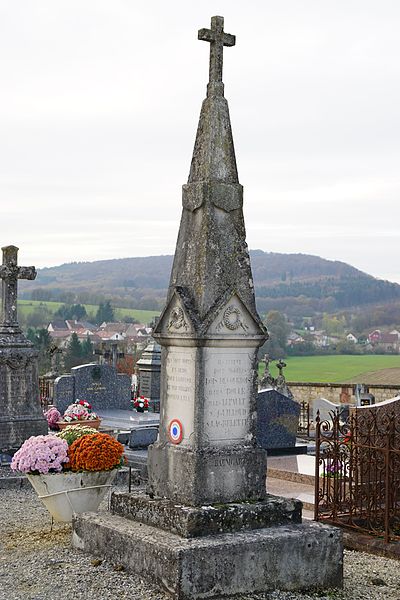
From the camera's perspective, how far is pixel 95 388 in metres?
18.6

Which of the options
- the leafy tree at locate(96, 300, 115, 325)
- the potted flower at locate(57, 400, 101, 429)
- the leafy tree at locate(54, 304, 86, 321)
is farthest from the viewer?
the leafy tree at locate(96, 300, 115, 325)

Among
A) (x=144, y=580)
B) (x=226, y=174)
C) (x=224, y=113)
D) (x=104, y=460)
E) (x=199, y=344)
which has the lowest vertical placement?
(x=144, y=580)

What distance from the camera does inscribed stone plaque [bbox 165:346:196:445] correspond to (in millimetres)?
7316

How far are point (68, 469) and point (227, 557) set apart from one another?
2998 millimetres

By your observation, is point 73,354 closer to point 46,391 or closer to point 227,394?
point 46,391

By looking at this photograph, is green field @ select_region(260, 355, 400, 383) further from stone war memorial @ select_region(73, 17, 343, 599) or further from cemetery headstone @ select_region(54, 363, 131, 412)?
stone war memorial @ select_region(73, 17, 343, 599)

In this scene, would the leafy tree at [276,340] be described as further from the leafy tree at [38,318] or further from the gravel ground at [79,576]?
the gravel ground at [79,576]

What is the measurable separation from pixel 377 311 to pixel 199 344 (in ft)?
206

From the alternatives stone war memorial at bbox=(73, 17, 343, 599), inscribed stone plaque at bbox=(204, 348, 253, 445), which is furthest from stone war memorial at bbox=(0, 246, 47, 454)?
inscribed stone plaque at bbox=(204, 348, 253, 445)

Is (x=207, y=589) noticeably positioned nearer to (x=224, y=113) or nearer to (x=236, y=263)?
(x=236, y=263)

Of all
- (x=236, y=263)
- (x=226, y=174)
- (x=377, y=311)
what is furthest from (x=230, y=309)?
(x=377, y=311)

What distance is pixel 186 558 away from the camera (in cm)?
642

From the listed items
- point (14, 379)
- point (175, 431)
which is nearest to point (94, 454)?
point (175, 431)

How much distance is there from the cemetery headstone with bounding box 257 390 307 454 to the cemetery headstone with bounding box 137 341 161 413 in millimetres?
6166
